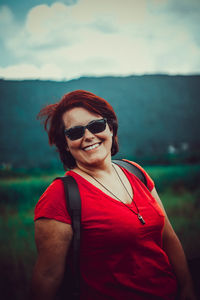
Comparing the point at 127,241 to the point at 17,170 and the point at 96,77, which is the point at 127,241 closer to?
the point at 17,170

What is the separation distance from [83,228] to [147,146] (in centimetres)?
112

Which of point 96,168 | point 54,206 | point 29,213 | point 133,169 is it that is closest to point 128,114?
point 133,169

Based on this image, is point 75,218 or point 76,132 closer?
point 75,218

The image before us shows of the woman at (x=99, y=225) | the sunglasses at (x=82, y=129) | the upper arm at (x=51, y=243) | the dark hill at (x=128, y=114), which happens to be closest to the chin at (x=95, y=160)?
the woman at (x=99, y=225)

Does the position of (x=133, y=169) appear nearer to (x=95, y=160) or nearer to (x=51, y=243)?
(x=95, y=160)

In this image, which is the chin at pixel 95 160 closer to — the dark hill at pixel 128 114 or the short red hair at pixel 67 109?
the short red hair at pixel 67 109

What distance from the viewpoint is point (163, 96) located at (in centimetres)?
191

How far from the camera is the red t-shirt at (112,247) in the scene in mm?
874

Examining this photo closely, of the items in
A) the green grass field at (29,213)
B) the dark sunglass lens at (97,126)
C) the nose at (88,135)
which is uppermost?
the dark sunglass lens at (97,126)

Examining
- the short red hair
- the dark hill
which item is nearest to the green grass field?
the dark hill

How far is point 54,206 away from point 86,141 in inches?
12.2

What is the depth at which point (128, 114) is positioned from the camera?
5.87 ft

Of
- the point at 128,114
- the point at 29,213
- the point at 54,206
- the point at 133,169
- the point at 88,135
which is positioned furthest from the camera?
the point at 128,114

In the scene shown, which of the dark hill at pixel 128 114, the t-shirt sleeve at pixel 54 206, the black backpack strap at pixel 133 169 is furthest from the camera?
the dark hill at pixel 128 114
